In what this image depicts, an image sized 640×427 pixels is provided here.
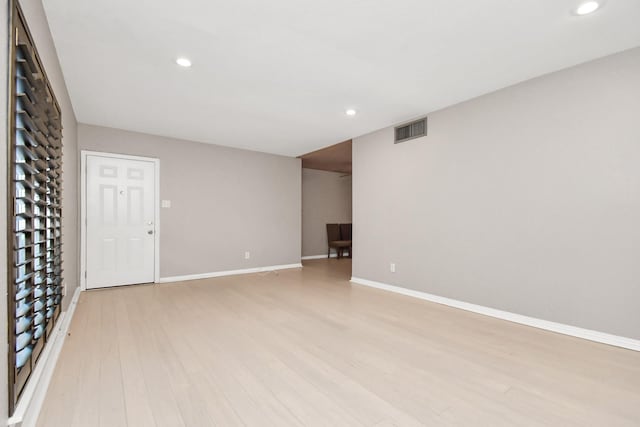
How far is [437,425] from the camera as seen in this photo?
1510 millimetres

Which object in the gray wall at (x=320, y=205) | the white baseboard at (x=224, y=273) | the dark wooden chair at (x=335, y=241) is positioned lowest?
the white baseboard at (x=224, y=273)

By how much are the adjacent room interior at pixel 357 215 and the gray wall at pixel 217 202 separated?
98 mm

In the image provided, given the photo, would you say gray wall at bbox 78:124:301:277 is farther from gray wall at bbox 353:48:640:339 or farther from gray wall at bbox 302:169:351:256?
gray wall at bbox 353:48:640:339

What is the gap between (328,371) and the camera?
6.69ft

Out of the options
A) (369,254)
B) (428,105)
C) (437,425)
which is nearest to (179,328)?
(437,425)

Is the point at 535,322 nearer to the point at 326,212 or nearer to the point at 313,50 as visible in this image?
the point at 313,50

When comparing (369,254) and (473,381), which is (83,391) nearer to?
(473,381)

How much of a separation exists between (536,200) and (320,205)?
18.1 ft

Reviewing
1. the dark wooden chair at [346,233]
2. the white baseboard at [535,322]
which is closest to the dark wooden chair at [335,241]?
the dark wooden chair at [346,233]

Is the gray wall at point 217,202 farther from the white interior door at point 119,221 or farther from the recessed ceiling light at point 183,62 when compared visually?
the recessed ceiling light at point 183,62

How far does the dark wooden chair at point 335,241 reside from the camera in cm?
779

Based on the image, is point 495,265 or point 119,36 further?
point 495,265

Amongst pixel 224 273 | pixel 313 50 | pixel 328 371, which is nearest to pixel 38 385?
pixel 328 371

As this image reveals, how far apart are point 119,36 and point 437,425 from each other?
326cm
